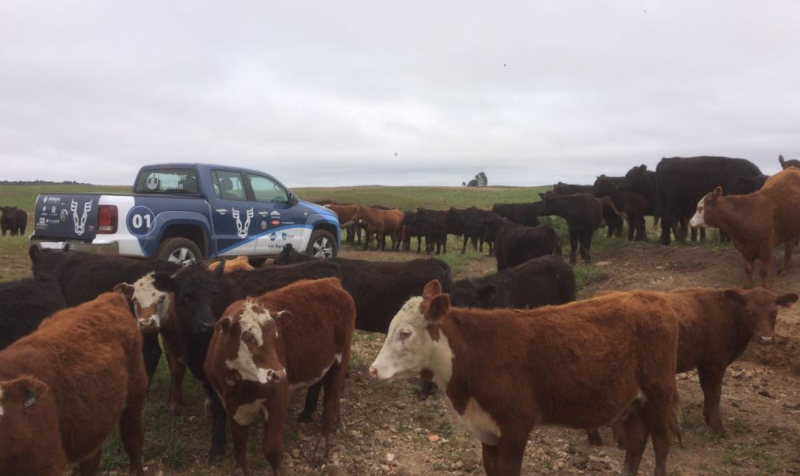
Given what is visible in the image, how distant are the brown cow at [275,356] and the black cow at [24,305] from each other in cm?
201

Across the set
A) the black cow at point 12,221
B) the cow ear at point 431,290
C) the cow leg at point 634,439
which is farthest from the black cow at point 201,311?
the black cow at point 12,221

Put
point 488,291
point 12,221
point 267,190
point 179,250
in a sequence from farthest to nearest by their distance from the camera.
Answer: point 12,221 < point 267,190 < point 179,250 < point 488,291

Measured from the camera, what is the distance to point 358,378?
7.88 meters

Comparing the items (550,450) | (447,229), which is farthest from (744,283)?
(447,229)

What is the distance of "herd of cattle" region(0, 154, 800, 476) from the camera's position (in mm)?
4094

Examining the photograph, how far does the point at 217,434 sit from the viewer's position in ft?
18.0

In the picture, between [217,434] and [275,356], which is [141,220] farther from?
[275,356]

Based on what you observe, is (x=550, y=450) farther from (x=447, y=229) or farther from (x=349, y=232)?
(x=349, y=232)

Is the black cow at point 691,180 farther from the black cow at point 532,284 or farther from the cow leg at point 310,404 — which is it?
the cow leg at point 310,404

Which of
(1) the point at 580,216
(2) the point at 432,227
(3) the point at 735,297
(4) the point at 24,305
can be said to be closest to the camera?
(4) the point at 24,305

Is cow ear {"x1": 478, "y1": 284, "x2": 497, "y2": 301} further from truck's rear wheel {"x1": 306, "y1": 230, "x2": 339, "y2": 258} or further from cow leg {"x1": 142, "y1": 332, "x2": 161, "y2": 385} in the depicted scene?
truck's rear wheel {"x1": 306, "y1": 230, "x2": 339, "y2": 258}

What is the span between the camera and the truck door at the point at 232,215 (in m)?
11.1

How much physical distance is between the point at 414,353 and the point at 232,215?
7724 mm

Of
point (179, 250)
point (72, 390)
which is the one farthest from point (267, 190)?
point (72, 390)
